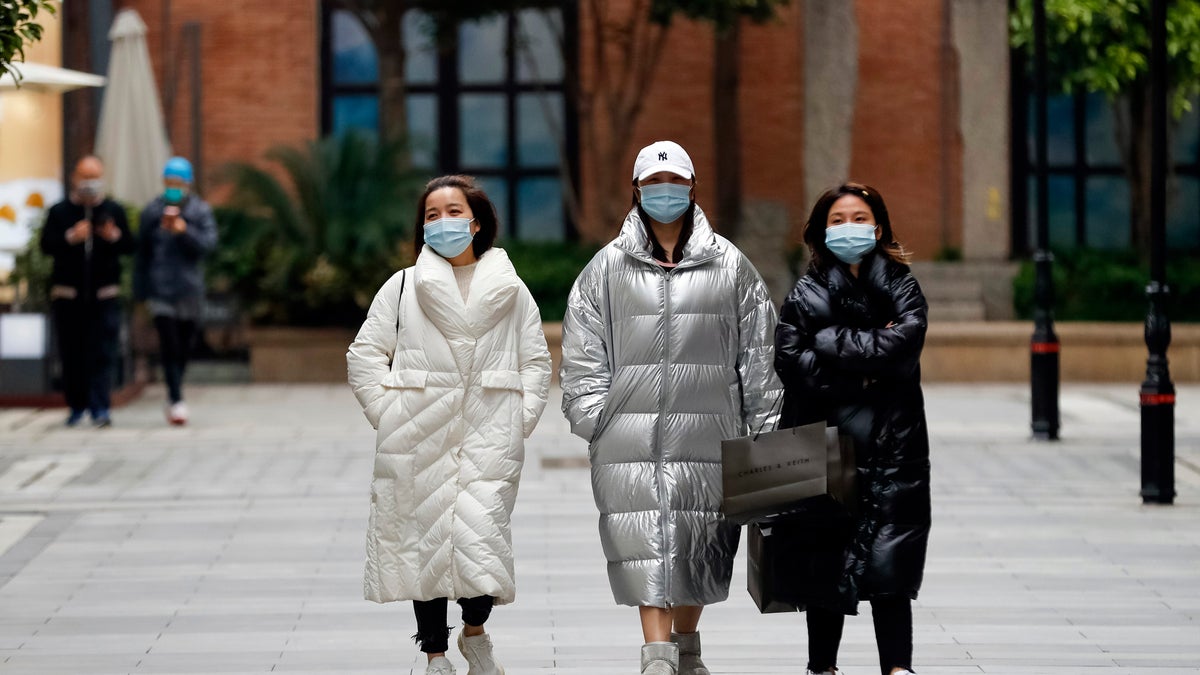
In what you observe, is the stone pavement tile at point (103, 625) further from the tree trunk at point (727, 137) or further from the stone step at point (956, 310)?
the tree trunk at point (727, 137)

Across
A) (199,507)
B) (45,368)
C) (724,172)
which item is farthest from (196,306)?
(724,172)

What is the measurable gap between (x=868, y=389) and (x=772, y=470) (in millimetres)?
406

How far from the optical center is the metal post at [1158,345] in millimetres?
11180

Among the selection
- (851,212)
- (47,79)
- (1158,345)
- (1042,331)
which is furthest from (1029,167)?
(851,212)

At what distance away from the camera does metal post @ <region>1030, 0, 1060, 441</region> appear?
46.1ft

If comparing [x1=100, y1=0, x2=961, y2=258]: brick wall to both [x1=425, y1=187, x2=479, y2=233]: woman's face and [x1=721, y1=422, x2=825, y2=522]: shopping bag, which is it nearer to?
[x1=425, y1=187, x2=479, y2=233]: woman's face

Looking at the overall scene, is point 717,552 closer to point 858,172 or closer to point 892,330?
point 892,330

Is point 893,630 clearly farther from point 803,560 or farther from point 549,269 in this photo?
point 549,269

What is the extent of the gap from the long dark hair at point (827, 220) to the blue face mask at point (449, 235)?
1.13m

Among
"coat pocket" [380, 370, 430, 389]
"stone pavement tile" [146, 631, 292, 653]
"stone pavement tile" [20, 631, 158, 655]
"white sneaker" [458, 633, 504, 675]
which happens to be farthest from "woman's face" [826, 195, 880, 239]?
"stone pavement tile" [20, 631, 158, 655]

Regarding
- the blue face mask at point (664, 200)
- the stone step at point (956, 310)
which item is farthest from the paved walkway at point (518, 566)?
the stone step at point (956, 310)

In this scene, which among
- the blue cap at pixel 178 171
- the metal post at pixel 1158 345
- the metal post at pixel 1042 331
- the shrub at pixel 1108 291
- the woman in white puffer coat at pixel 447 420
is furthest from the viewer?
the shrub at pixel 1108 291

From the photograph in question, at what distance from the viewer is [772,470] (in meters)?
6.17

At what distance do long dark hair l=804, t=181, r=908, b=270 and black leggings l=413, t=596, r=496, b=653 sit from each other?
5.16 ft
